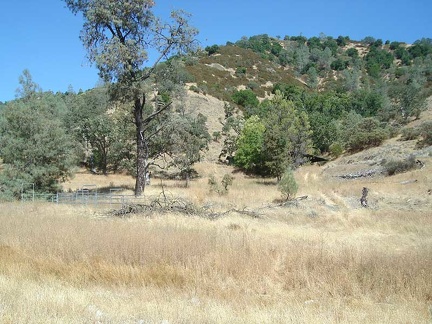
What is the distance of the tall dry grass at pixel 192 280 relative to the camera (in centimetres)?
636

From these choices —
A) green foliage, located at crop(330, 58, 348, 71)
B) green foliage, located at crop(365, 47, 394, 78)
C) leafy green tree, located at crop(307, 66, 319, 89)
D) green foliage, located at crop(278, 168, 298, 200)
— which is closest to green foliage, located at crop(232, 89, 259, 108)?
leafy green tree, located at crop(307, 66, 319, 89)

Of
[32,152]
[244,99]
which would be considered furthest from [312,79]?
[32,152]

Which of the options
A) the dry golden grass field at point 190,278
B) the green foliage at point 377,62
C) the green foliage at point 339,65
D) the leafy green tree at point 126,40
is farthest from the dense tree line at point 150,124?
the green foliage at point 339,65

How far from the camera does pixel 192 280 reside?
869 centimetres

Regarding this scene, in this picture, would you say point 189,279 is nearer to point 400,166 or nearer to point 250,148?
point 400,166

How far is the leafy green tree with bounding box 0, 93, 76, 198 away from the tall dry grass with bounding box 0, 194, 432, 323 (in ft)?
58.8

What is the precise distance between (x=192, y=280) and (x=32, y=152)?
2430cm

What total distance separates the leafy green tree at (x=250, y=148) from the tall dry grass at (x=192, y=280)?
44690 mm

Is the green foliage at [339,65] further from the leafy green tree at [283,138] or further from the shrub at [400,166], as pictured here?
the shrub at [400,166]

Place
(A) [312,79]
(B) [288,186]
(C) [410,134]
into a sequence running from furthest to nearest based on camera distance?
(A) [312,79] < (C) [410,134] < (B) [288,186]

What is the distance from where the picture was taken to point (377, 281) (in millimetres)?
8227

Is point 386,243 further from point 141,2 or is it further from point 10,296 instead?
point 141,2

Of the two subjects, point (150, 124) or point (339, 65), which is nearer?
point (150, 124)

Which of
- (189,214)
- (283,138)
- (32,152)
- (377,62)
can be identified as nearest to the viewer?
(189,214)
